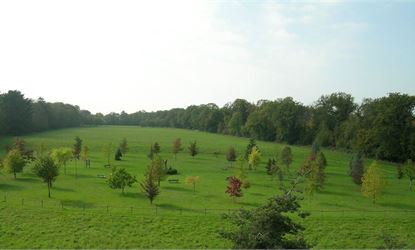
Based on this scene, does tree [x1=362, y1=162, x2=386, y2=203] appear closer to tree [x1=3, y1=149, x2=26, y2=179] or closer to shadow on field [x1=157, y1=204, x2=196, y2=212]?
shadow on field [x1=157, y1=204, x2=196, y2=212]

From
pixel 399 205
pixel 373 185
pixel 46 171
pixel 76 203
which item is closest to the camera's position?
pixel 76 203

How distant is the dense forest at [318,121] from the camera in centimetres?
8894

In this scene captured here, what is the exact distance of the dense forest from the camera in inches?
3501

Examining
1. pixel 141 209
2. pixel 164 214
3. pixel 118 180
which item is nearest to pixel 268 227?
pixel 164 214

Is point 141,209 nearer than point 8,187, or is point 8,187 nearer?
point 141,209

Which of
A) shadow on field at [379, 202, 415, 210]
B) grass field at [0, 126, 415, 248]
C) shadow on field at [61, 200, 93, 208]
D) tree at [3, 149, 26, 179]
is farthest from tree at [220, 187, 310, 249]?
tree at [3, 149, 26, 179]

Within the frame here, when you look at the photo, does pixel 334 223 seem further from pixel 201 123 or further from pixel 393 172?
pixel 201 123

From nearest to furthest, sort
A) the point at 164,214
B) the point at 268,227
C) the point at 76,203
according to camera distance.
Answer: the point at 268,227 < the point at 164,214 < the point at 76,203

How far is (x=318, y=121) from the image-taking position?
11769 centimetres

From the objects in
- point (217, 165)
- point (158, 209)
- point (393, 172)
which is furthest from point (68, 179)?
point (393, 172)

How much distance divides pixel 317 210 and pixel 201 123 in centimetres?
13271

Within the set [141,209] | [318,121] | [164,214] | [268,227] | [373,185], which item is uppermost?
[318,121]

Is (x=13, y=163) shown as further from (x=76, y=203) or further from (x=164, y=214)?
(x=164, y=214)

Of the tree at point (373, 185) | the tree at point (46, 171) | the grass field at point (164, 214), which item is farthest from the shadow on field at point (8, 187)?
the tree at point (373, 185)
